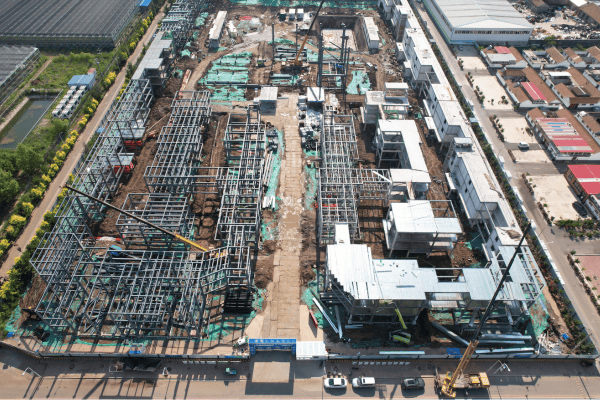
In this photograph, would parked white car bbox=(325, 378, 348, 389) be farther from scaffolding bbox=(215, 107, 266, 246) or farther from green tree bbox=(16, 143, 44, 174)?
green tree bbox=(16, 143, 44, 174)

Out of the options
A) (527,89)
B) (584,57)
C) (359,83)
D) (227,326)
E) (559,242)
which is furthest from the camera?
(584,57)

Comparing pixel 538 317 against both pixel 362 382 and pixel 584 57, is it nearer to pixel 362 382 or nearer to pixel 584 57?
pixel 362 382

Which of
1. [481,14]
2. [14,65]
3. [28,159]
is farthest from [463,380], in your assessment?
[14,65]

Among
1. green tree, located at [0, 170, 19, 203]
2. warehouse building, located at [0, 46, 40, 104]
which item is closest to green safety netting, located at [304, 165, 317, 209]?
green tree, located at [0, 170, 19, 203]

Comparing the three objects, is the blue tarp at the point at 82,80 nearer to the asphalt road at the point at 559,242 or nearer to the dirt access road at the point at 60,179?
the dirt access road at the point at 60,179

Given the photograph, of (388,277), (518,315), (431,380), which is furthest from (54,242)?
(518,315)

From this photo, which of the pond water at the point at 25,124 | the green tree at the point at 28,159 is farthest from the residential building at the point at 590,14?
the pond water at the point at 25,124

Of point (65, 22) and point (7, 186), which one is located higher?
point (65, 22)
